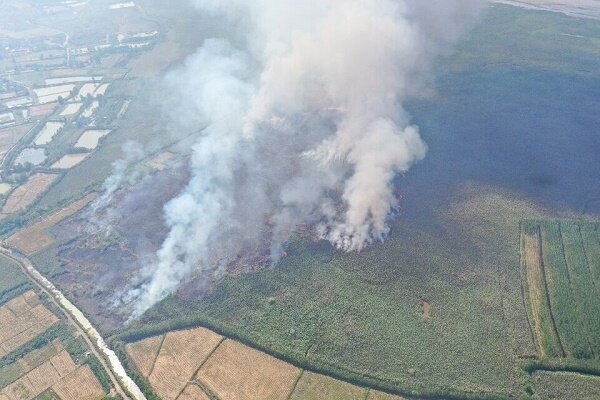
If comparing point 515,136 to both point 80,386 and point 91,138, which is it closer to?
point 80,386

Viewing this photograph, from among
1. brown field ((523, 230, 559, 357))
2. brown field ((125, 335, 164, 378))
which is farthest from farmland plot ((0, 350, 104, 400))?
brown field ((523, 230, 559, 357))

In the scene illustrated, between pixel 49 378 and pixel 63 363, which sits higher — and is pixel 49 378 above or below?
below

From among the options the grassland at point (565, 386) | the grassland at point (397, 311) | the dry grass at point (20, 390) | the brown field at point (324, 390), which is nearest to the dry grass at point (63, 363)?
the dry grass at point (20, 390)

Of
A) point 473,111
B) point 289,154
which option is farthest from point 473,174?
point 289,154

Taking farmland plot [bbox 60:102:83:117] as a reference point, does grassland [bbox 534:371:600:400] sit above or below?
above

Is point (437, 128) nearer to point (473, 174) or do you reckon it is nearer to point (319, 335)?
point (473, 174)

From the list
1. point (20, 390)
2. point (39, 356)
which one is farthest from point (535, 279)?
point (20, 390)

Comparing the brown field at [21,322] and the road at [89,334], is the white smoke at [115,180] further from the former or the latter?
the brown field at [21,322]

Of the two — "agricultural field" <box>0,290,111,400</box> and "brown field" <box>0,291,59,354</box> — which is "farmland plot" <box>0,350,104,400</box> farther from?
"brown field" <box>0,291,59,354</box>
